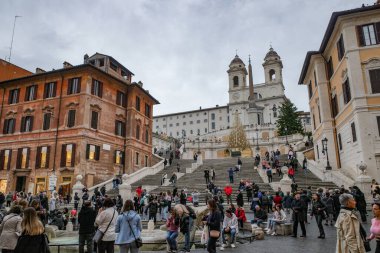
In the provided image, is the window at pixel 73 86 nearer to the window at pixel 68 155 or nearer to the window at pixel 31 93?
the window at pixel 31 93

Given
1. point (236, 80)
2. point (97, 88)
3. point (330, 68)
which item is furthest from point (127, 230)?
point (236, 80)

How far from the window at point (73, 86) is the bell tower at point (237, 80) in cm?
7228

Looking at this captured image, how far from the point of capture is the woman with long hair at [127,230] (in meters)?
6.59

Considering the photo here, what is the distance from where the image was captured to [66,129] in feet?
103

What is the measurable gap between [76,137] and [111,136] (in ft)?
14.3

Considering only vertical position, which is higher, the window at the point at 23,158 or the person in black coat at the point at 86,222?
the window at the point at 23,158

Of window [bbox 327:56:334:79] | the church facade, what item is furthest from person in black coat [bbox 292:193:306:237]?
the church facade

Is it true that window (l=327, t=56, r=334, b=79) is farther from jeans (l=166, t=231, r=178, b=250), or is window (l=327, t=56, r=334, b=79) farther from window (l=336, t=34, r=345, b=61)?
jeans (l=166, t=231, r=178, b=250)

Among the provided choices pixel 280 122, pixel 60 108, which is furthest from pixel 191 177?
pixel 280 122

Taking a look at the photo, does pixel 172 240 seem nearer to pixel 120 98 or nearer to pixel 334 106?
pixel 334 106

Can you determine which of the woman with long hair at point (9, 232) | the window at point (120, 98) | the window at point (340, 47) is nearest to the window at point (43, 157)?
the window at point (120, 98)

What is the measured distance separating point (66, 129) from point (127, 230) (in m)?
27.1

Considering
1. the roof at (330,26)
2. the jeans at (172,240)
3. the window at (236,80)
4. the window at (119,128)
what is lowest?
the jeans at (172,240)

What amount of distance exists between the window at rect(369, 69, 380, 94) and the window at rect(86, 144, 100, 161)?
25.2m
